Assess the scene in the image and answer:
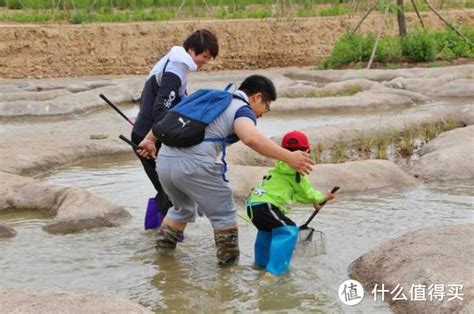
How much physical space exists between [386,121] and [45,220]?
490 cm

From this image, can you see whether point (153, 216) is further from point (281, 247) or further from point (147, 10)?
point (147, 10)

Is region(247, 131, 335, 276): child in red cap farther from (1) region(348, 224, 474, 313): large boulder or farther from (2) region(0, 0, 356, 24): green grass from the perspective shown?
(2) region(0, 0, 356, 24): green grass

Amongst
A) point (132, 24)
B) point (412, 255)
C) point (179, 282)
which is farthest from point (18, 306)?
point (132, 24)

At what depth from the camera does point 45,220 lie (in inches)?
272

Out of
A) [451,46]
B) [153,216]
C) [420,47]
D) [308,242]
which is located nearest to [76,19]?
[420,47]

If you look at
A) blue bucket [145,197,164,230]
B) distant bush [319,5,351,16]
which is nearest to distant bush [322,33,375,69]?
distant bush [319,5,351,16]

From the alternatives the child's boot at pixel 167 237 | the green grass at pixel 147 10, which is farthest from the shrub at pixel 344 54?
the child's boot at pixel 167 237

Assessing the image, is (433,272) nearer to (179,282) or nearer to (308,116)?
(179,282)

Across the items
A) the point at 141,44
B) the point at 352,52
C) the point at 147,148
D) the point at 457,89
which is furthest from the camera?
the point at 141,44

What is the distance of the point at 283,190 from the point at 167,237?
936 millimetres

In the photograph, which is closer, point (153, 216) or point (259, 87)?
point (259, 87)

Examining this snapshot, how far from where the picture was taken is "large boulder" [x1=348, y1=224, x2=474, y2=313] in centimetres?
437

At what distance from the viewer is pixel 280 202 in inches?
207

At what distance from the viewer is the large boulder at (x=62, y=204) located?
256 inches
